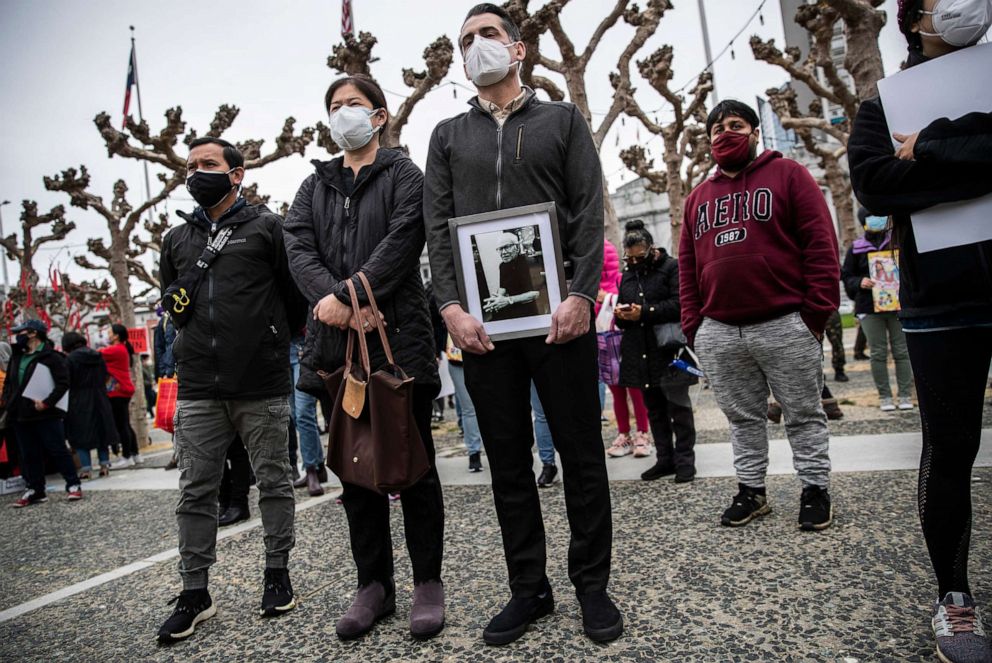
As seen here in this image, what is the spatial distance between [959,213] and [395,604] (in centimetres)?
254

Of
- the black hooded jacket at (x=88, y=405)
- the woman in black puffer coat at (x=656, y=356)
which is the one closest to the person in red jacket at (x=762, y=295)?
the woman in black puffer coat at (x=656, y=356)

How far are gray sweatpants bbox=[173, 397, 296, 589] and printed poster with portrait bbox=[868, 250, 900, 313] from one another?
5.84 metres

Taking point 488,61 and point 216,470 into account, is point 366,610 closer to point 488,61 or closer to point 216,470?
point 216,470

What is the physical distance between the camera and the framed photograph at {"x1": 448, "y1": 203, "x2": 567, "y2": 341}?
243 centimetres

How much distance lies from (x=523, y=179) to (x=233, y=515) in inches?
151

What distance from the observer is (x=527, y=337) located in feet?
8.05

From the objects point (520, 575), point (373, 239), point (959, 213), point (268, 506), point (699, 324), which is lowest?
point (520, 575)

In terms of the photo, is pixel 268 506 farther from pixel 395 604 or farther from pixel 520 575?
pixel 520 575

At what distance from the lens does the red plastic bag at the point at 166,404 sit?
3.97m

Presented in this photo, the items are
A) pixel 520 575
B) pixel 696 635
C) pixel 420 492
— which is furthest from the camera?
pixel 420 492

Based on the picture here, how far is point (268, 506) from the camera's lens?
3.11m

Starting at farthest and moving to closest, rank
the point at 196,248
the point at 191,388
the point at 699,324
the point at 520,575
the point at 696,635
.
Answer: the point at 699,324, the point at 196,248, the point at 191,388, the point at 520,575, the point at 696,635

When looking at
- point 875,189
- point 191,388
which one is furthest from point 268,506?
point 875,189

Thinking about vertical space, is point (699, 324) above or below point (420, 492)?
above
